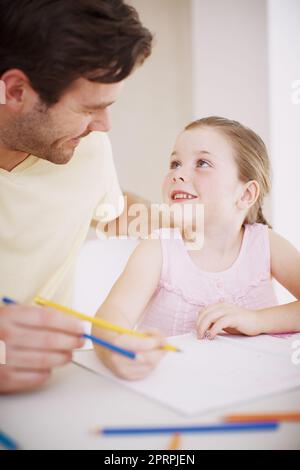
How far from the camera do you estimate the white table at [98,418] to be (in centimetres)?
45

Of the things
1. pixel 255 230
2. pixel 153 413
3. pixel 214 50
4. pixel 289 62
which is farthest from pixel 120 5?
pixel 214 50

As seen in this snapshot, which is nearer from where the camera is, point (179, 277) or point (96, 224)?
point (179, 277)

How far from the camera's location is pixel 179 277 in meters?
1.05

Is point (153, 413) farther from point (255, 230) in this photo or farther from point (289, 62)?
point (289, 62)

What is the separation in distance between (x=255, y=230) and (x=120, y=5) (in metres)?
0.54

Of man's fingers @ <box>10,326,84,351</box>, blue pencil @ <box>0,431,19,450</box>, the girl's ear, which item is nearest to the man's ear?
the girl's ear

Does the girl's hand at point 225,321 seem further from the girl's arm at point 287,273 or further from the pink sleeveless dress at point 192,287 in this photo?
the pink sleeveless dress at point 192,287

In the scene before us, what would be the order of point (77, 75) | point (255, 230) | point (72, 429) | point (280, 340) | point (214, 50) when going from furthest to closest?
point (214, 50) < point (255, 230) < point (77, 75) < point (280, 340) < point (72, 429)

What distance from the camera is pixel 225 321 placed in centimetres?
82

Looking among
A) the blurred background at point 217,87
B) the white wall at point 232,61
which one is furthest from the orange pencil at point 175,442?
the white wall at point 232,61

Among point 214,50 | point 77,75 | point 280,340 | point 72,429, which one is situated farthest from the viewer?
Result: point 214,50

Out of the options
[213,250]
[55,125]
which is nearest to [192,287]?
[213,250]

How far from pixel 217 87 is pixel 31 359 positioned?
1791 mm

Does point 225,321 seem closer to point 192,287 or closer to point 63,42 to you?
point 192,287
